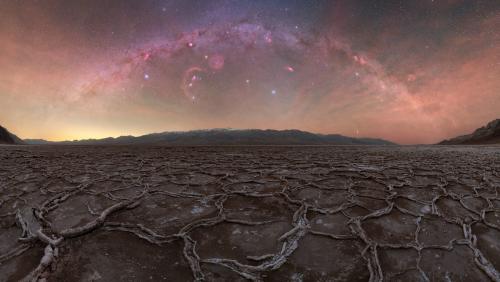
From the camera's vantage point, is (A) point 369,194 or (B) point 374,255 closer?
(B) point 374,255

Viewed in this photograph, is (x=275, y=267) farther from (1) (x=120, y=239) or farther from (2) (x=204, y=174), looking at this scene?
(2) (x=204, y=174)

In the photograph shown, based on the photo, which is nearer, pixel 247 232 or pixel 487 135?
pixel 247 232

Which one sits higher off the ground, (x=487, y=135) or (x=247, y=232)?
(x=487, y=135)

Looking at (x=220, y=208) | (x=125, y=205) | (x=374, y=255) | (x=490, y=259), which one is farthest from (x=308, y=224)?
(x=125, y=205)

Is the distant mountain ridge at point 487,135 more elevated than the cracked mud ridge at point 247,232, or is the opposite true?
the distant mountain ridge at point 487,135

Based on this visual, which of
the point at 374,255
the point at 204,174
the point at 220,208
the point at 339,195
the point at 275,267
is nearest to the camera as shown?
the point at 275,267

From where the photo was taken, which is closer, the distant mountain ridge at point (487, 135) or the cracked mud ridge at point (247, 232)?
the cracked mud ridge at point (247, 232)

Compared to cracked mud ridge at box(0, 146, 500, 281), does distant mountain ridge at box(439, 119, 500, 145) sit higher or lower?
higher

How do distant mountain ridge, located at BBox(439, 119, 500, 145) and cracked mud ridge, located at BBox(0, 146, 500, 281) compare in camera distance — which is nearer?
cracked mud ridge, located at BBox(0, 146, 500, 281)
